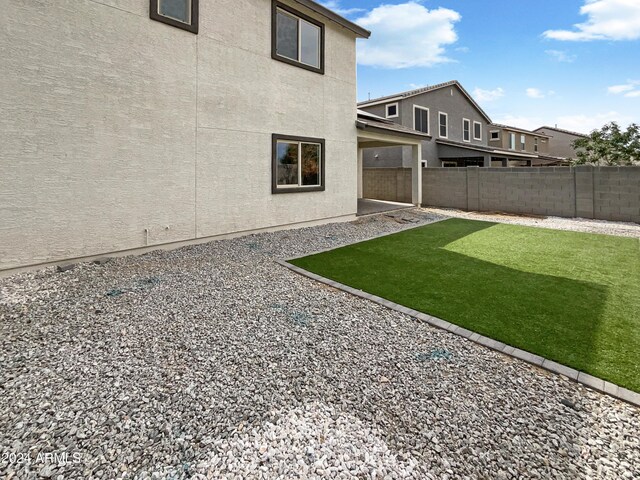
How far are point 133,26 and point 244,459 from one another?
762cm

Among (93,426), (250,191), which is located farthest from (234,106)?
(93,426)

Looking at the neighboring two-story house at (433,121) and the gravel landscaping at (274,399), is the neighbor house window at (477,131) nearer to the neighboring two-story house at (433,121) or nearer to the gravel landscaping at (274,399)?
the neighboring two-story house at (433,121)

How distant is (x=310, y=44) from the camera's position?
10.3 metres

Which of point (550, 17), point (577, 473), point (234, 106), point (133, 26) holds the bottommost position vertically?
point (577, 473)

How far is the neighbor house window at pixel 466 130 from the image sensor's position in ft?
86.8

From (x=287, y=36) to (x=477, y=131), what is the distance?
23.1 metres

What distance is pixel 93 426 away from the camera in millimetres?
2525

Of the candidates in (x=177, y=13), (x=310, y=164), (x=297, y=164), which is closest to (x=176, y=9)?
(x=177, y=13)

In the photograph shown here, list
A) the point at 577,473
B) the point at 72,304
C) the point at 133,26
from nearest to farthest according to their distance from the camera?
the point at 577,473, the point at 72,304, the point at 133,26

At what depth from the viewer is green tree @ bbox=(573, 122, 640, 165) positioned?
1836cm

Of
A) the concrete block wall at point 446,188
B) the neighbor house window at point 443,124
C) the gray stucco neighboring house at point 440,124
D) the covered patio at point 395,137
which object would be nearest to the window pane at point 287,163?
the covered patio at point 395,137

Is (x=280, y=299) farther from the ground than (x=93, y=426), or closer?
farther from the ground

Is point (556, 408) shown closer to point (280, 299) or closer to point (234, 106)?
point (280, 299)

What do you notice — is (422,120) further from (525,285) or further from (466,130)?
(525,285)
